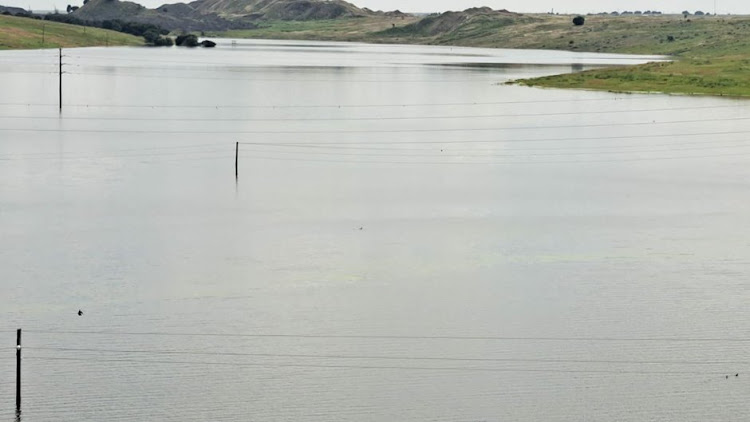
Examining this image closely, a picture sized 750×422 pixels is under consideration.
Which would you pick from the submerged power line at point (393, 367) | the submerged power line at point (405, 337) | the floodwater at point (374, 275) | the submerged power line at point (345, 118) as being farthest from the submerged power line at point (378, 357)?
the submerged power line at point (345, 118)

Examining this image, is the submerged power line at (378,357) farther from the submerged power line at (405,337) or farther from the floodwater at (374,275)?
the submerged power line at (405,337)

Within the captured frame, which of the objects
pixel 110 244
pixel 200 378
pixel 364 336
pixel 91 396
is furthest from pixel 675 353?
pixel 110 244

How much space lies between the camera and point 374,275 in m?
50.0

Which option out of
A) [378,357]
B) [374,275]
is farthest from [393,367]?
[374,275]

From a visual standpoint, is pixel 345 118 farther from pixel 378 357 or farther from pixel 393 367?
pixel 393 367

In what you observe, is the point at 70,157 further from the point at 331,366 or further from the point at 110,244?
the point at 331,366

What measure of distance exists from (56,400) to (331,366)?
858 cm

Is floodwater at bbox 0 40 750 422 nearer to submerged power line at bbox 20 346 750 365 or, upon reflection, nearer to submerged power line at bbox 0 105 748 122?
submerged power line at bbox 20 346 750 365

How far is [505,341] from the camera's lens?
40.8 m

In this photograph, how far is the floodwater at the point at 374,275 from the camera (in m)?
35.8

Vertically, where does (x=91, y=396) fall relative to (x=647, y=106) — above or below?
below

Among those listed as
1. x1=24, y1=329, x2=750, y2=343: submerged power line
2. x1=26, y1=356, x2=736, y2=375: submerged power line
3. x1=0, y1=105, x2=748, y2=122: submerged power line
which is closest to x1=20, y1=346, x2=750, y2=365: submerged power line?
x1=26, y1=356, x2=736, y2=375: submerged power line

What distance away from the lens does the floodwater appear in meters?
35.8

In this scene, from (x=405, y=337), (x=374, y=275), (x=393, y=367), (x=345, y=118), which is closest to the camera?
(x=393, y=367)
